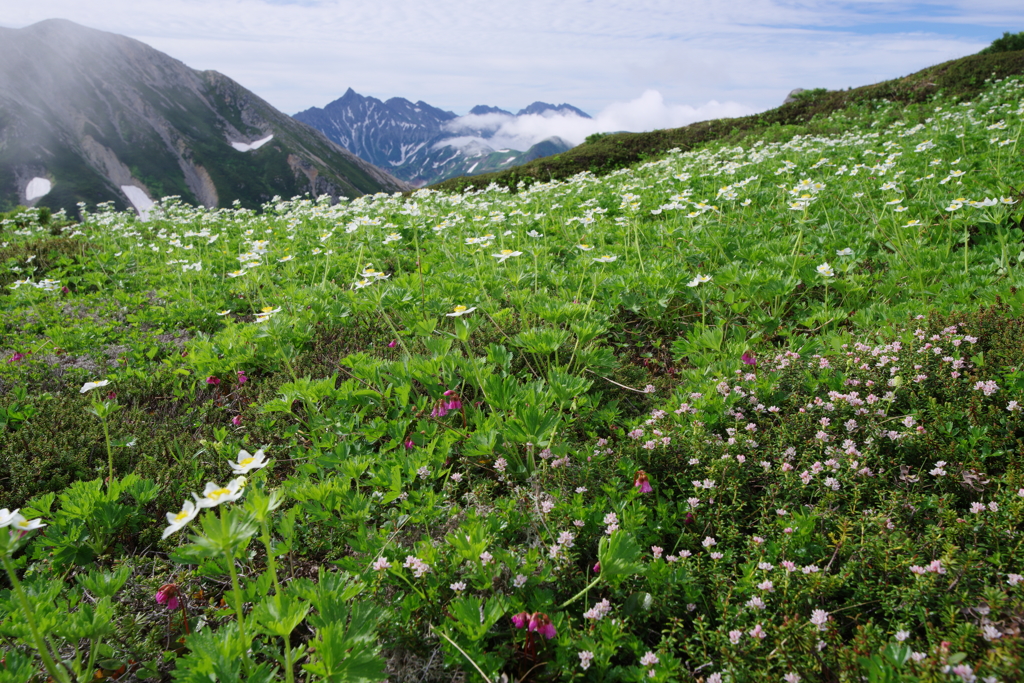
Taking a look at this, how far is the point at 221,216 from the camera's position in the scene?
14188 millimetres

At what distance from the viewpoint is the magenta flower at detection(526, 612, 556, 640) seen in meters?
1.96

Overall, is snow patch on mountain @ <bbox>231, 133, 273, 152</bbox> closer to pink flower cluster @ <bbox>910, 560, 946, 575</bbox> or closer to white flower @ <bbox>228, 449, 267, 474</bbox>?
white flower @ <bbox>228, 449, 267, 474</bbox>

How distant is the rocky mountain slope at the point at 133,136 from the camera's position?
126 metres

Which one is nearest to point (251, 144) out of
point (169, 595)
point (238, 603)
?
point (169, 595)

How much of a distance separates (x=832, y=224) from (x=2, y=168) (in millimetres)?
170269

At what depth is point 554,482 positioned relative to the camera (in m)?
2.85

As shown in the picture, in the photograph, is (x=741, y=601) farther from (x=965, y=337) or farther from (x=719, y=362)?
(x=965, y=337)

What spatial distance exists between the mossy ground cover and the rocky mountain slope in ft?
472

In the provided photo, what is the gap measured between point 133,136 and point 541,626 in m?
199

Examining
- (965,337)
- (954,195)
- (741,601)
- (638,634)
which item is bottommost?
(638,634)

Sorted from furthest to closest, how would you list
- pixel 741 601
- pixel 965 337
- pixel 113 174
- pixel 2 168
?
1. pixel 113 174
2. pixel 2 168
3. pixel 965 337
4. pixel 741 601

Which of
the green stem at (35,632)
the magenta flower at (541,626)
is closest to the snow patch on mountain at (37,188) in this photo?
the green stem at (35,632)

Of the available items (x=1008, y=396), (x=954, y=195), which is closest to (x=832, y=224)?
(x=954, y=195)

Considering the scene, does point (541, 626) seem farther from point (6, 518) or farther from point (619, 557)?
point (6, 518)
